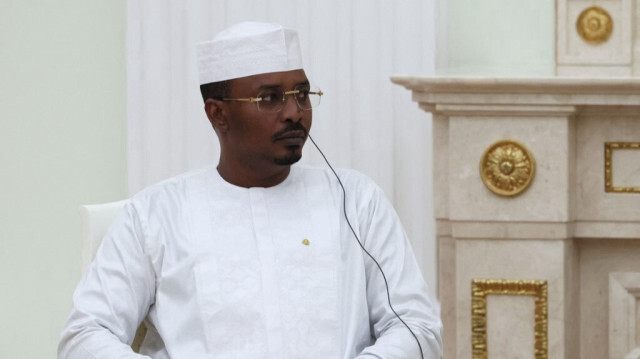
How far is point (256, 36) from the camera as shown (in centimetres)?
250

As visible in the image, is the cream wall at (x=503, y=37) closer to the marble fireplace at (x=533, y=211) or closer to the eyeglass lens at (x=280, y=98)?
the marble fireplace at (x=533, y=211)

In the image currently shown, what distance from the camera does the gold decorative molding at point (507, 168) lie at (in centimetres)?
337

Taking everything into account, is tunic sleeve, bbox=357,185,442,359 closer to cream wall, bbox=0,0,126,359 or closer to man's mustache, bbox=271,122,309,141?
man's mustache, bbox=271,122,309,141

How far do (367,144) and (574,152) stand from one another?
29.6 inches

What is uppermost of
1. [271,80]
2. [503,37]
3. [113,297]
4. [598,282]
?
[503,37]

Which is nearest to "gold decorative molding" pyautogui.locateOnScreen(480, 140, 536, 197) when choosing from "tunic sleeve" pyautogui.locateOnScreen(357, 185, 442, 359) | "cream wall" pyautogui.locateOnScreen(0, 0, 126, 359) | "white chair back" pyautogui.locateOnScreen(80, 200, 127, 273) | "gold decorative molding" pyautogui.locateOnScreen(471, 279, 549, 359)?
"gold decorative molding" pyautogui.locateOnScreen(471, 279, 549, 359)

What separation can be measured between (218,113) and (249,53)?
0.52ft

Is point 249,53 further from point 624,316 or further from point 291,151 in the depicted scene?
point 624,316

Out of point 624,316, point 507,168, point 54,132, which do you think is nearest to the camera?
point 507,168

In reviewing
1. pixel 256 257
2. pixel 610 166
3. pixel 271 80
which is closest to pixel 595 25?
pixel 610 166

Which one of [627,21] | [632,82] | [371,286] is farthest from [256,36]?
[627,21]

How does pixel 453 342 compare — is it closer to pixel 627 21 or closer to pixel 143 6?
pixel 627 21

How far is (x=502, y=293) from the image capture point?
3.42 metres

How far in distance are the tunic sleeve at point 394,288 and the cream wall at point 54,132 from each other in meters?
1.79
